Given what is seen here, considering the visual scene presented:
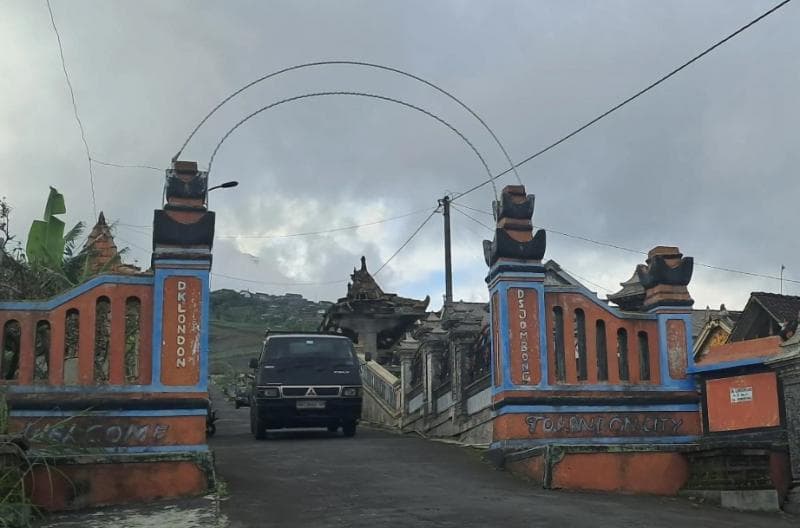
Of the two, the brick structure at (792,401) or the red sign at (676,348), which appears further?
the red sign at (676,348)

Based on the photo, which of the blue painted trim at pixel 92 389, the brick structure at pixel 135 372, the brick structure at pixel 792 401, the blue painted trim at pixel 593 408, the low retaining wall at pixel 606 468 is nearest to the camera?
the brick structure at pixel 135 372

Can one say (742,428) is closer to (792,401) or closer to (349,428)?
(792,401)

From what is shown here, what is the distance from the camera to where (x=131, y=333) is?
40.3 feet

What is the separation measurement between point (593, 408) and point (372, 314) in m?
24.4

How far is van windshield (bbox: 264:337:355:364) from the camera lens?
16.9m

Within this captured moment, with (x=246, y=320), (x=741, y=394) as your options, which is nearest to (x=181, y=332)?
(x=741, y=394)

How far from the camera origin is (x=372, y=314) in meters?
36.9

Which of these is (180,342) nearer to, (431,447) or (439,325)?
(431,447)

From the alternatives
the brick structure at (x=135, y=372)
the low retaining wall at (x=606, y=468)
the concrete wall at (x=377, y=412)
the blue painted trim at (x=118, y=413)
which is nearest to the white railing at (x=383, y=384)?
the concrete wall at (x=377, y=412)

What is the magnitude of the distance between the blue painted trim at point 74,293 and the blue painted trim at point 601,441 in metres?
5.52

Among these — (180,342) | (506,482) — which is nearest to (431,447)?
(506,482)

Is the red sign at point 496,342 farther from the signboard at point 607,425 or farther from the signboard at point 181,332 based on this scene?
the signboard at point 181,332

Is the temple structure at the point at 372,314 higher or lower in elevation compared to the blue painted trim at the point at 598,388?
higher

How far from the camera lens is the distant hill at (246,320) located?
61969 millimetres
